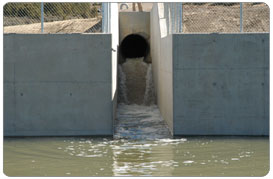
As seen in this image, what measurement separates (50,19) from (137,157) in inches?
446

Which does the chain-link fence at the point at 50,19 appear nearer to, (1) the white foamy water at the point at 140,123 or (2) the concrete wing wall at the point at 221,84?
(1) the white foamy water at the point at 140,123

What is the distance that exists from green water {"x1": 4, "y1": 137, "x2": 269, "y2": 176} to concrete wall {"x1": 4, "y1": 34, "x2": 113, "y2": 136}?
0.46m

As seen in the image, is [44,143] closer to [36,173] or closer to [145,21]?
[36,173]

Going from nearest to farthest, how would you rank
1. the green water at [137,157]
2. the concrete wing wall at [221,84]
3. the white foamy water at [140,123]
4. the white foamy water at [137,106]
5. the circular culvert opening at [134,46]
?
the green water at [137,157], the concrete wing wall at [221,84], the white foamy water at [140,123], the white foamy water at [137,106], the circular culvert opening at [134,46]

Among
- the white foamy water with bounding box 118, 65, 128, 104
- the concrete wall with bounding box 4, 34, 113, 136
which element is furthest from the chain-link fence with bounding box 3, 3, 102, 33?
the concrete wall with bounding box 4, 34, 113, 136

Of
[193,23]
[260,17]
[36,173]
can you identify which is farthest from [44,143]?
[260,17]

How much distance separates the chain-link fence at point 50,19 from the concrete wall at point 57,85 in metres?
5.12

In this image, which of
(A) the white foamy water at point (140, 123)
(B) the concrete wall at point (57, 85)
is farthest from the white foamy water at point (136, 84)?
(B) the concrete wall at point (57, 85)

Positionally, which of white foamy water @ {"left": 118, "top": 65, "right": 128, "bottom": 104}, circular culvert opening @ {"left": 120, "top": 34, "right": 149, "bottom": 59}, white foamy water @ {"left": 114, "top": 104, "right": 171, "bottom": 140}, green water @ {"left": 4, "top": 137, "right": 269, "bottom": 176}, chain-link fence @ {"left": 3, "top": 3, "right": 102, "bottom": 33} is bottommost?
green water @ {"left": 4, "top": 137, "right": 269, "bottom": 176}

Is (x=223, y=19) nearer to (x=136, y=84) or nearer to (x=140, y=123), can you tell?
(x=136, y=84)

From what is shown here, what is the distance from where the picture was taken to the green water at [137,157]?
738 cm

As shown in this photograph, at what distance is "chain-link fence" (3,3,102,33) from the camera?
16250mm

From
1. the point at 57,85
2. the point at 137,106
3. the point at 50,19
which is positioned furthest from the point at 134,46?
the point at 57,85

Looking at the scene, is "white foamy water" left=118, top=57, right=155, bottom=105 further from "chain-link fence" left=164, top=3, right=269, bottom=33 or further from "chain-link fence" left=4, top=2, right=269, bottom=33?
"chain-link fence" left=164, top=3, right=269, bottom=33
